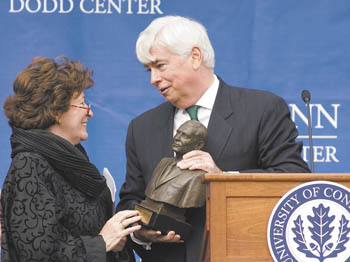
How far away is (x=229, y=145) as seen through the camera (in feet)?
10.8

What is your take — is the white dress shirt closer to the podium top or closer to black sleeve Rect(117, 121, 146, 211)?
black sleeve Rect(117, 121, 146, 211)

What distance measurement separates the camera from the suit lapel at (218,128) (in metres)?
3.29

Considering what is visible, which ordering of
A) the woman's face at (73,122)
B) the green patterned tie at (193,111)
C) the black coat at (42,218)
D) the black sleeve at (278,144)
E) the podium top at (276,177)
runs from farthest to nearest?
1. the green patterned tie at (193,111)
2. the black sleeve at (278,144)
3. the woman's face at (73,122)
4. the black coat at (42,218)
5. the podium top at (276,177)

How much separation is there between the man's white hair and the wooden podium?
974 mm

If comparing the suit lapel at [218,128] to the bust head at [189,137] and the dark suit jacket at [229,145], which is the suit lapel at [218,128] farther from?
the bust head at [189,137]

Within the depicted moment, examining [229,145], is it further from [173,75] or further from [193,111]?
[173,75]

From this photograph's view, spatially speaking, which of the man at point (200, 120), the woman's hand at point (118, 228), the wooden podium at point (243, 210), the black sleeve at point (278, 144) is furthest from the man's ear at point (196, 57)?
the wooden podium at point (243, 210)

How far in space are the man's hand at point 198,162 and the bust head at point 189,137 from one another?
35 mm

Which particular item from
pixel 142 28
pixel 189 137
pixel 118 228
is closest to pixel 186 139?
pixel 189 137

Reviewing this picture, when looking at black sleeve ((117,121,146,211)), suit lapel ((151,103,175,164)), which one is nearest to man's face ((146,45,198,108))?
suit lapel ((151,103,175,164))

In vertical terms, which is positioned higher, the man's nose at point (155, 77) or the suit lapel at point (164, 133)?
the man's nose at point (155, 77)

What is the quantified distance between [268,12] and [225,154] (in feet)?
4.65

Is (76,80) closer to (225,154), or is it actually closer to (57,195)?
(57,195)

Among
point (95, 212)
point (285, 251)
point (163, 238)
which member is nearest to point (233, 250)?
point (285, 251)
